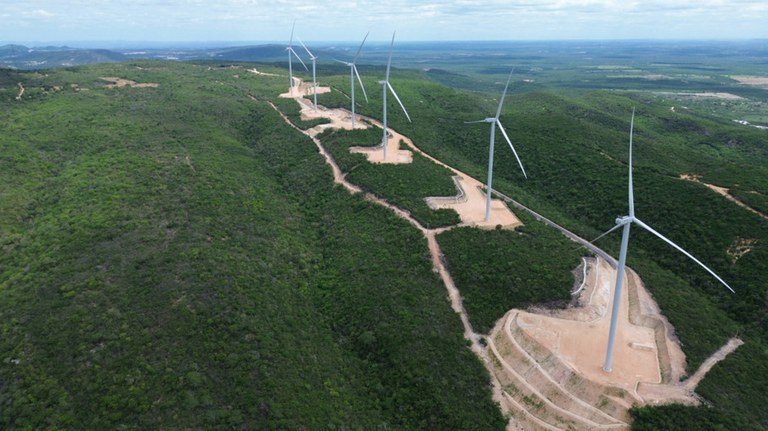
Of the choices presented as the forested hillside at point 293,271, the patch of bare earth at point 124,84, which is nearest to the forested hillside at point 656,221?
the forested hillside at point 293,271

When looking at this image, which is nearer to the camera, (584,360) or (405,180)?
(584,360)

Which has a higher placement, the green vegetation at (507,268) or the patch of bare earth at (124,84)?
the patch of bare earth at (124,84)

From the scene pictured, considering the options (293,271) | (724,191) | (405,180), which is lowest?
(293,271)

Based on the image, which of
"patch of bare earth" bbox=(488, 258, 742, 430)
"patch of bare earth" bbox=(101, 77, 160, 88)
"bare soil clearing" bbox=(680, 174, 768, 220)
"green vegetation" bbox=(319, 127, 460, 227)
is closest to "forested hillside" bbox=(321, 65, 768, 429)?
"bare soil clearing" bbox=(680, 174, 768, 220)

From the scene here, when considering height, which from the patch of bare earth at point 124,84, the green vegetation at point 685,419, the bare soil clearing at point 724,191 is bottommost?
the green vegetation at point 685,419

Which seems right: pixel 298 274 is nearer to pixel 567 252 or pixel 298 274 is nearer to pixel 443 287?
pixel 443 287

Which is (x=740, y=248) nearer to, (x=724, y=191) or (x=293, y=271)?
Answer: (x=724, y=191)

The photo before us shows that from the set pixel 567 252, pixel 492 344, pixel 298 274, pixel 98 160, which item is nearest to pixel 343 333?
pixel 298 274

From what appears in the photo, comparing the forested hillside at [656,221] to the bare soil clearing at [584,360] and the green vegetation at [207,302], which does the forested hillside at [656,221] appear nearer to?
the bare soil clearing at [584,360]

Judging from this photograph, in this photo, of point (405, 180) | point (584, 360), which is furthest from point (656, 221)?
point (405, 180)
